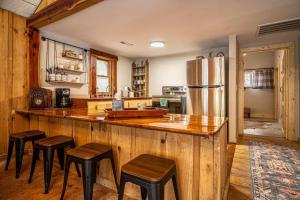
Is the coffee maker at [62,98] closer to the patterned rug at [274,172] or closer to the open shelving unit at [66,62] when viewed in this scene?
the open shelving unit at [66,62]

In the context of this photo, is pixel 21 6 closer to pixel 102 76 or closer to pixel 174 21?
pixel 102 76

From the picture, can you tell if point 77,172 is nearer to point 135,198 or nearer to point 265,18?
point 135,198

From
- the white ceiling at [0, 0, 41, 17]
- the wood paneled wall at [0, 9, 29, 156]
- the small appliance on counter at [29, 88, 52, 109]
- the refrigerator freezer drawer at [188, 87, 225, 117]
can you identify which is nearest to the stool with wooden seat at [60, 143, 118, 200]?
the small appliance on counter at [29, 88, 52, 109]

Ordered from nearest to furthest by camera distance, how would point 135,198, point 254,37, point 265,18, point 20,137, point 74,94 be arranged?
point 135,198, point 20,137, point 265,18, point 254,37, point 74,94

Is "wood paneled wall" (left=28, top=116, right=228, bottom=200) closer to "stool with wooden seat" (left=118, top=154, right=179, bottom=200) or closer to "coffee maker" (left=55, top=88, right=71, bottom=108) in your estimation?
"stool with wooden seat" (left=118, top=154, right=179, bottom=200)

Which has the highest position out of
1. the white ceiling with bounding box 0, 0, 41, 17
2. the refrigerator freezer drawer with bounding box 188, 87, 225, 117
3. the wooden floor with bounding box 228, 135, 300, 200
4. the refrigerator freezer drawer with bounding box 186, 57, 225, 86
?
the white ceiling with bounding box 0, 0, 41, 17

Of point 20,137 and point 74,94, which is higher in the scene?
point 74,94

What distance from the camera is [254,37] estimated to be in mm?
3582

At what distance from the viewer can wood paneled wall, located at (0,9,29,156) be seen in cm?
259

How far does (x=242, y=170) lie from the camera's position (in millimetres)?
A: 2299

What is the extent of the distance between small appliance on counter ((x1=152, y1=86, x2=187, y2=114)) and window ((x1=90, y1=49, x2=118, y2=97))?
1.34m

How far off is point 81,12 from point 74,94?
6.33 ft

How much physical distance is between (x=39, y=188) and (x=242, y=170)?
2524 millimetres

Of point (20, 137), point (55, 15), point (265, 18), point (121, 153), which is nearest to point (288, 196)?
point (121, 153)
